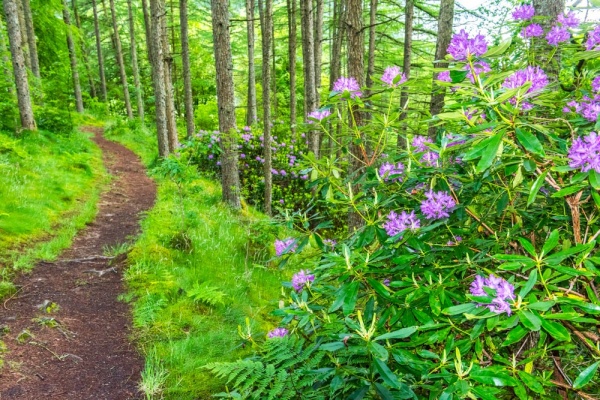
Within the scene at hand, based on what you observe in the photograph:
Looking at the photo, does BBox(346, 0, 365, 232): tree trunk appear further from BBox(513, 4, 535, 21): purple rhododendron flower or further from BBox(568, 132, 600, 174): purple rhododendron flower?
BBox(568, 132, 600, 174): purple rhododendron flower

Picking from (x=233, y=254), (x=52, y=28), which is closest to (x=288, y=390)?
(x=233, y=254)

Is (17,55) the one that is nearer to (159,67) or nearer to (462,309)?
(159,67)

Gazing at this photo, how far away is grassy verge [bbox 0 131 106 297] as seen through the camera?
5.65 meters

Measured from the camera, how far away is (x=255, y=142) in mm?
12633

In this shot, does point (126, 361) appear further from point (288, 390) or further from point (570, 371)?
point (570, 371)

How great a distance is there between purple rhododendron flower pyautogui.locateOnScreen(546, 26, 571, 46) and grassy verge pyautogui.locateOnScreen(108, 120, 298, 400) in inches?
88.0

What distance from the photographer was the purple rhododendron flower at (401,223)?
189 centimetres

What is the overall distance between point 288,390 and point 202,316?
229 centimetres

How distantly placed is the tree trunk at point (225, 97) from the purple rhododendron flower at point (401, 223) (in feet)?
20.0

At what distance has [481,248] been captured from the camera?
6.07ft

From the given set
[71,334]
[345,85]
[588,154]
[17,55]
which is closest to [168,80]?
[17,55]

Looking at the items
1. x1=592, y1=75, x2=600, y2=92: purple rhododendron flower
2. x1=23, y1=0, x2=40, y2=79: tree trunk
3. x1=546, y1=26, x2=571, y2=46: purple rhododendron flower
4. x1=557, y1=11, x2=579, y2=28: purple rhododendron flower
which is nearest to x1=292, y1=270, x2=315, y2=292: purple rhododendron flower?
x1=592, y1=75, x2=600, y2=92: purple rhododendron flower

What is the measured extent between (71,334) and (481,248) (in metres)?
4.02

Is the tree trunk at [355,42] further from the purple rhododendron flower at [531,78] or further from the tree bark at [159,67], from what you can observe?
the tree bark at [159,67]
